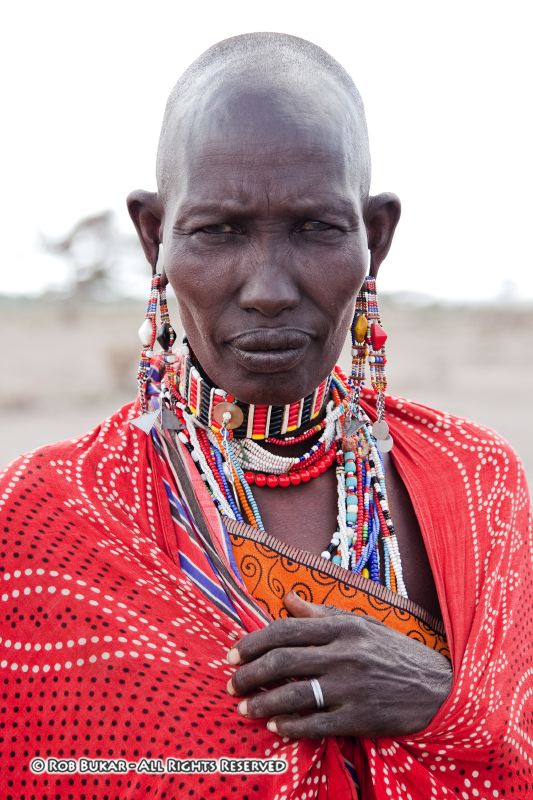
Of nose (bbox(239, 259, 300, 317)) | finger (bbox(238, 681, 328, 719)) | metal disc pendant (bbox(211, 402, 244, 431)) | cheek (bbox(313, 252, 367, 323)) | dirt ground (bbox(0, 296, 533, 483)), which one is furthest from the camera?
dirt ground (bbox(0, 296, 533, 483))

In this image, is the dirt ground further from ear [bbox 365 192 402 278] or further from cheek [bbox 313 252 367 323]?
cheek [bbox 313 252 367 323]

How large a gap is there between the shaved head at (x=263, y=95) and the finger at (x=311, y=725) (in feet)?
3.85

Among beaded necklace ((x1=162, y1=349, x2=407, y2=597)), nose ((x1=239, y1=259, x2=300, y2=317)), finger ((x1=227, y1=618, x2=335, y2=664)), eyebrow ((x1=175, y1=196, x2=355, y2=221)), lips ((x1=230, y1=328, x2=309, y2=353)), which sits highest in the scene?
eyebrow ((x1=175, y1=196, x2=355, y2=221))

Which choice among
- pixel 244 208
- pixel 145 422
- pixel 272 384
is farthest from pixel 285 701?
pixel 244 208

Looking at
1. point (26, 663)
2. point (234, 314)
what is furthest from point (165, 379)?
point (26, 663)

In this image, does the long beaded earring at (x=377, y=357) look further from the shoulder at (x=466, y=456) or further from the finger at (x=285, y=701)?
the finger at (x=285, y=701)

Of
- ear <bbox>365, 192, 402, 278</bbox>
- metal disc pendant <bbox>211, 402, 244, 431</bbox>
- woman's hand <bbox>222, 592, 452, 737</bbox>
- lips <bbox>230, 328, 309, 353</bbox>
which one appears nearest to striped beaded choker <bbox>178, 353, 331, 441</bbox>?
metal disc pendant <bbox>211, 402, 244, 431</bbox>

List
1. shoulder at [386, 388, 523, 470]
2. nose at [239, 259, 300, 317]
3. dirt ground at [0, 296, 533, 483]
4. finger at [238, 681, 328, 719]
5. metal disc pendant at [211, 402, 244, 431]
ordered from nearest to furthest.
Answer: finger at [238, 681, 328, 719], nose at [239, 259, 300, 317], metal disc pendant at [211, 402, 244, 431], shoulder at [386, 388, 523, 470], dirt ground at [0, 296, 533, 483]

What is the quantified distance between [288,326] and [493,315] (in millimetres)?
27786

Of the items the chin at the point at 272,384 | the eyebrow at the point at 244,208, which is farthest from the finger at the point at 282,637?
the eyebrow at the point at 244,208

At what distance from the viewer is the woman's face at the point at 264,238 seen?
2.04m

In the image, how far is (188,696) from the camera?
1929 millimetres

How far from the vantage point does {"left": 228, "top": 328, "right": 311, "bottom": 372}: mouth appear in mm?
2082

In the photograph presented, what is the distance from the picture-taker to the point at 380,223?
2412mm
